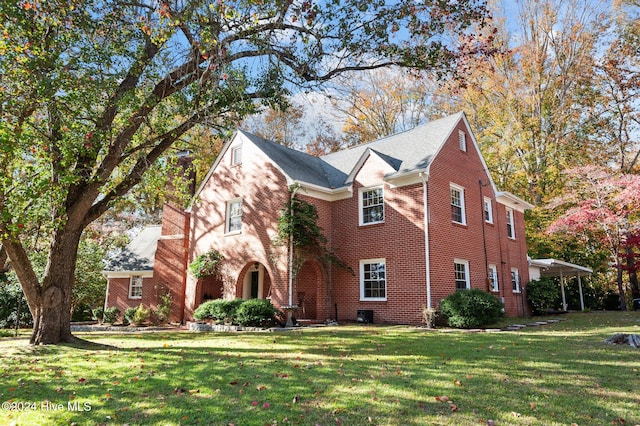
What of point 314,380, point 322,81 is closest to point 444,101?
point 322,81

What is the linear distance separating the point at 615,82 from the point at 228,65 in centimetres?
2686

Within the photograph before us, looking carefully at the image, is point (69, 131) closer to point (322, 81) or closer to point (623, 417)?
point (322, 81)

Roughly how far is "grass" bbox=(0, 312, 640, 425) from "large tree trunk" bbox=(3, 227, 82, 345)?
2.10 ft

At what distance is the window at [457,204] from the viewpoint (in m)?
16.4

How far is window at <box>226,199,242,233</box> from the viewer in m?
17.9

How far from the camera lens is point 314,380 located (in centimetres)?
570

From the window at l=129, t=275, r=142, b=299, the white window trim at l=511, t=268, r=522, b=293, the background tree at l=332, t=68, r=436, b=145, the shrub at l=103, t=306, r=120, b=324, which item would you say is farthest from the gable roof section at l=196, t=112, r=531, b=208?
the background tree at l=332, t=68, r=436, b=145

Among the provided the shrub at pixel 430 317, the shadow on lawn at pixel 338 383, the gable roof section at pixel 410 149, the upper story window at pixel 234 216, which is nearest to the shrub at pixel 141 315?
the upper story window at pixel 234 216

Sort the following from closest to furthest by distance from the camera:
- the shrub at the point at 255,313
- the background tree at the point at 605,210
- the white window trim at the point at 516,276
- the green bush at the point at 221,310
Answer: the shrub at the point at 255,313
the green bush at the point at 221,310
the white window trim at the point at 516,276
the background tree at the point at 605,210

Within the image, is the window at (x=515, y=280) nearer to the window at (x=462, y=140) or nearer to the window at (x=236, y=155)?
the window at (x=462, y=140)

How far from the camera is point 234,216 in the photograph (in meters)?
18.2

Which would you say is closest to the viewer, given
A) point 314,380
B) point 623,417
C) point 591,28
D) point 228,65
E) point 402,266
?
point 623,417

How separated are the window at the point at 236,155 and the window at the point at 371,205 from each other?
5.93 meters

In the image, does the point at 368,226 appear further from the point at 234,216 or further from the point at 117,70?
the point at 117,70
